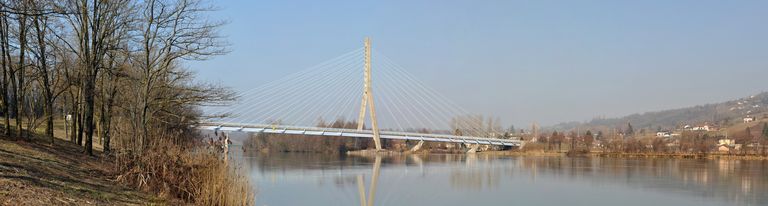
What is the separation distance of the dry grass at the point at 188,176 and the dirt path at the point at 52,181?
522 mm

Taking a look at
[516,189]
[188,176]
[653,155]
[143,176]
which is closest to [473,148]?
[653,155]

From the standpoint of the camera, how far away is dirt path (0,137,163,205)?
7574 millimetres

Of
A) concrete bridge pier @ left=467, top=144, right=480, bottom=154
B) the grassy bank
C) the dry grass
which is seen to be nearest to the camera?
the grassy bank

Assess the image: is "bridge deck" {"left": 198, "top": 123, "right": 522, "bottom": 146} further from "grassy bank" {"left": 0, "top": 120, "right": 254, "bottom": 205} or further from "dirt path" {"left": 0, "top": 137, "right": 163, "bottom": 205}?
"grassy bank" {"left": 0, "top": 120, "right": 254, "bottom": 205}

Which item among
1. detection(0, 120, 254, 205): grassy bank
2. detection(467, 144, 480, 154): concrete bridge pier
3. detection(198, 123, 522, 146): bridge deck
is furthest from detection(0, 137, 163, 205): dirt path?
detection(467, 144, 480, 154): concrete bridge pier

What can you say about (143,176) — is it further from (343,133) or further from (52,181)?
(343,133)

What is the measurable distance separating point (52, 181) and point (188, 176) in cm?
232

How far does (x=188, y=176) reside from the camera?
11.0 m

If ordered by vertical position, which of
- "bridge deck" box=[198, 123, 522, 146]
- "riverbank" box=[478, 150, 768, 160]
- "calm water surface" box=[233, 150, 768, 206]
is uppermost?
"bridge deck" box=[198, 123, 522, 146]

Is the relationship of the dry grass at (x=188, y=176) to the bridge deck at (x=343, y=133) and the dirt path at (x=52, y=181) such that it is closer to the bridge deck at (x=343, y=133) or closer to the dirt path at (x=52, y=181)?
the dirt path at (x=52, y=181)

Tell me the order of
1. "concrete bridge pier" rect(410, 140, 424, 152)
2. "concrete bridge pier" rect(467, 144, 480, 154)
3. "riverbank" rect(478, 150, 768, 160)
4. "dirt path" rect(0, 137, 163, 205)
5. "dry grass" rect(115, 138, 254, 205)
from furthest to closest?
"concrete bridge pier" rect(467, 144, 480, 154) → "concrete bridge pier" rect(410, 140, 424, 152) → "riverbank" rect(478, 150, 768, 160) → "dry grass" rect(115, 138, 254, 205) → "dirt path" rect(0, 137, 163, 205)

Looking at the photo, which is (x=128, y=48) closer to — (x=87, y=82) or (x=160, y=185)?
(x=87, y=82)

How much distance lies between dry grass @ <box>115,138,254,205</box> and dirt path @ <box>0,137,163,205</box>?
1.71 ft

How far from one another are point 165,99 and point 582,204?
11507 millimetres
